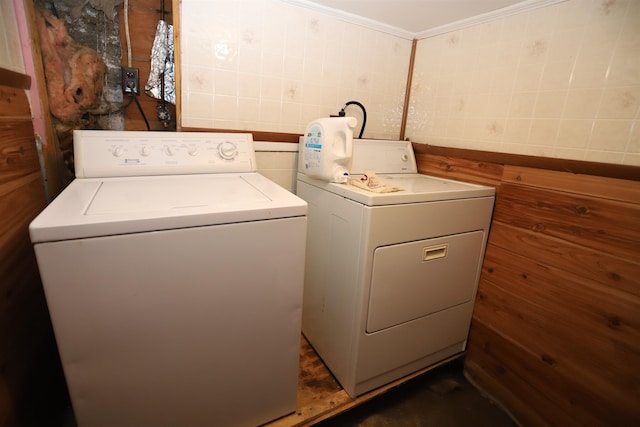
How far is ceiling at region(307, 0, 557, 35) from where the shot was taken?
152 cm

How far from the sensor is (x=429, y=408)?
5.03 ft

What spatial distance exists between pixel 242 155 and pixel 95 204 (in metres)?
0.69

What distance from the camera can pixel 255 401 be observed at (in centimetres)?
115

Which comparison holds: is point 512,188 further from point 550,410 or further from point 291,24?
point 291,24

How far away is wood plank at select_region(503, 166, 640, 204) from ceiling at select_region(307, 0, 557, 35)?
2.48 ft

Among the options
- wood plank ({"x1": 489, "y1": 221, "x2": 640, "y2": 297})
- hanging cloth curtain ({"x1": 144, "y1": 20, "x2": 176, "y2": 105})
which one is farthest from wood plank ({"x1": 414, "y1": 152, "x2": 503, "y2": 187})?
hanging cloth curtain ({"x1": 144, "y1": 20, "x2": 176, "y2": 105})

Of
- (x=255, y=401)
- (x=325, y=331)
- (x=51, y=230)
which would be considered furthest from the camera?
(x=325, y=331)

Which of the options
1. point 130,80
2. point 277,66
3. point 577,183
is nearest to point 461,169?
point 577,183

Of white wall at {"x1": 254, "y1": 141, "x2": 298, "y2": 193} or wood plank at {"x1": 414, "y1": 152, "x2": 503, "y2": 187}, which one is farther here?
white wall at {"x1": 254, "y1": 141, "x2": 298, "y2": 193}

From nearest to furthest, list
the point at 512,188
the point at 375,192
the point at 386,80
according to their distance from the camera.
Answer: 1. the point at 375,192
2. the point at 512,188
3. the point at 386,80

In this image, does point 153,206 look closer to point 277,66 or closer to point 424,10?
point 277,66

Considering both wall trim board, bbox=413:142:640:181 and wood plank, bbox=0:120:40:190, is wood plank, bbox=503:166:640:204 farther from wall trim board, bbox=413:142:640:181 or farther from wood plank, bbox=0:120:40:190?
wood plank, bbox=0:120:40:190

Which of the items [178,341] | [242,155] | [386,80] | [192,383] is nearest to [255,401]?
[192,383]

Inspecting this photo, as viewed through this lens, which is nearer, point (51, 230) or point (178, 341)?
point (51, 230)
